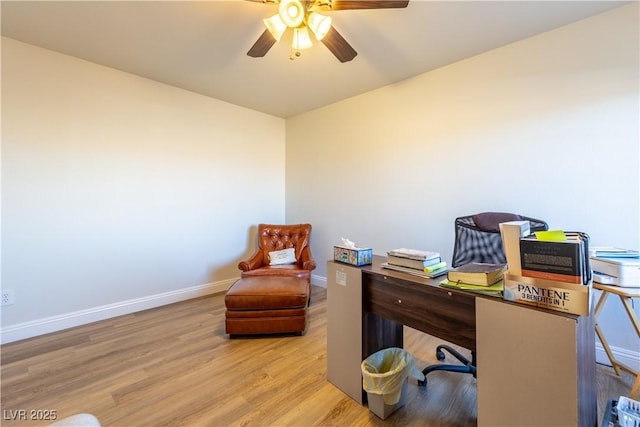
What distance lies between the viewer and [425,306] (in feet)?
4.28

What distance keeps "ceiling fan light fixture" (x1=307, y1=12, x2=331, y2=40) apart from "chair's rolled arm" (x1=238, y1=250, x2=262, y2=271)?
2.35m

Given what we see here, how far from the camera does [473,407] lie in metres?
1.53

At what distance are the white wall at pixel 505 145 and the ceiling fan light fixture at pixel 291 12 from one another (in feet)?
5.41

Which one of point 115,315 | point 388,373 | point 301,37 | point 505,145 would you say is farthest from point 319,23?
point 115,315

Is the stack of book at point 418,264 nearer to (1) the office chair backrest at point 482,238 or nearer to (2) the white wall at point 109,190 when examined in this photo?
(1) the office chair backrest at point 482,238

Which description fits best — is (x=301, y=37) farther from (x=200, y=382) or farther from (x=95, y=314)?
(x=95, y=314)

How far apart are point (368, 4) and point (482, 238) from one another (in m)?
1.74

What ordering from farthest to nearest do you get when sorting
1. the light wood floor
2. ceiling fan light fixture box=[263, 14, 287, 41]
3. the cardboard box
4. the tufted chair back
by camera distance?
the tufted chair back < ceiling fan light fixture box=[263, 14, 287, 41] < the light wood floor < the cardboard box

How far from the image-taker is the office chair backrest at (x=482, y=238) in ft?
6.16

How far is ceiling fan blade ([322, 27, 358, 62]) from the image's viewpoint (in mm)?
1853

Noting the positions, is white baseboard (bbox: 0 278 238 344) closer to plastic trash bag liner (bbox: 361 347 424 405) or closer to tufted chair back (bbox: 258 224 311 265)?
tufted chair back (bbox: 258 224 311 265)

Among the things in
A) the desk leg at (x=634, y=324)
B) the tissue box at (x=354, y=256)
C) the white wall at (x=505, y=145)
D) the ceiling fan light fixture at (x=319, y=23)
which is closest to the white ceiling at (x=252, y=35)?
the white wall at (x=505, y=145)

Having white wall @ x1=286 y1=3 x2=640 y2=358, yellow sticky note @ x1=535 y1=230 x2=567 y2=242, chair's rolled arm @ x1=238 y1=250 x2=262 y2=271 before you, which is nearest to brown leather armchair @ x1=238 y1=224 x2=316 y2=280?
chair's rolled arm @ x1=238 y1=250 x2=262 y2=271

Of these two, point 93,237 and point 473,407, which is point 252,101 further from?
point 473,407
